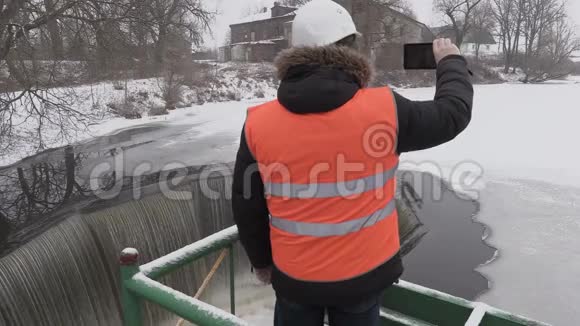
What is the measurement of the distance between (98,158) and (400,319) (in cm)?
912

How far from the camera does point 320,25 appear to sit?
159 cm

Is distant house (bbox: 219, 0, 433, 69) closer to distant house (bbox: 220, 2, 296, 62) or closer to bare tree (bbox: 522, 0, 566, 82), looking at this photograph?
distant house (bbox: 220, 2, 296, 62)

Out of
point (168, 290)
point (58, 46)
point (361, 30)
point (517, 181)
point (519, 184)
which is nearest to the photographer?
point (168, 290)

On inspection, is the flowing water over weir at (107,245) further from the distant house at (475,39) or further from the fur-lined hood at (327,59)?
the distant house at (475,39)

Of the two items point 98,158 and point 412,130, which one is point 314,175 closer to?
point 412,130

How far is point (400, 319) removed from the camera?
300 cm

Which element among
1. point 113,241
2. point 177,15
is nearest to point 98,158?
point 113,241

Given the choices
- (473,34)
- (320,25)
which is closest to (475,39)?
(473,34)

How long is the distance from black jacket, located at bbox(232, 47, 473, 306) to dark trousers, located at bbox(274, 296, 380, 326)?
0.05 m

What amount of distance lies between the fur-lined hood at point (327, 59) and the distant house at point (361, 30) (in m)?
11.6

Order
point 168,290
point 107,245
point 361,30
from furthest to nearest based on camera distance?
point 361,30 → point 107,245 → point 168,290

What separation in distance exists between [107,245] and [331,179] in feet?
18.1

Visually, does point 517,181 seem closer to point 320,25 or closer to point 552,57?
point 320,25

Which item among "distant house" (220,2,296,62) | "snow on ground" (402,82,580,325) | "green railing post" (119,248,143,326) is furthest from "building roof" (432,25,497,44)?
"green railing post" (119,248,143,326)
